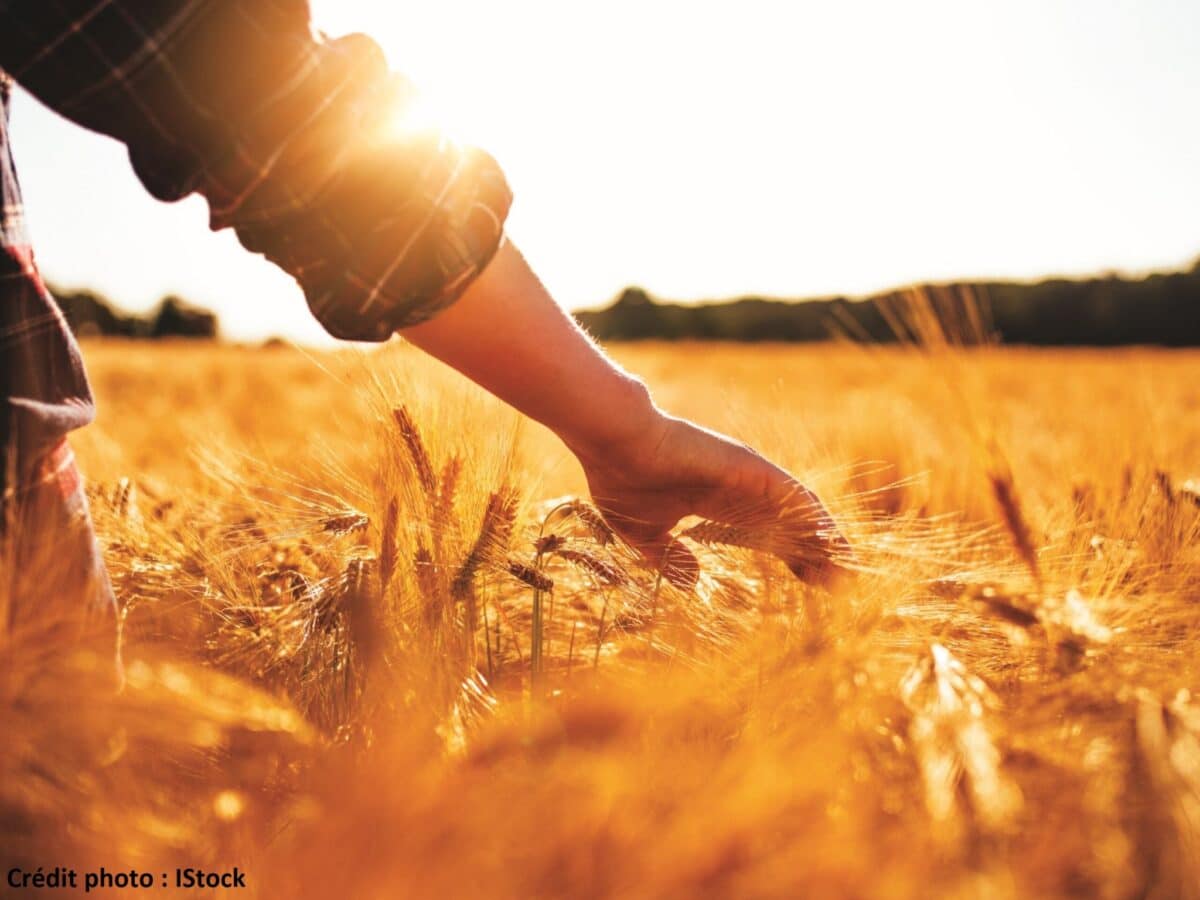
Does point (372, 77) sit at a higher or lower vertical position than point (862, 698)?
higher

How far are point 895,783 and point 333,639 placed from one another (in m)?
0.45

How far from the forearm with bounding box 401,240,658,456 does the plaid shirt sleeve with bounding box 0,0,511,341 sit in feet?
0.10

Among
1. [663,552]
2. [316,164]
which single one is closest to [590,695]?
→ [663,552]

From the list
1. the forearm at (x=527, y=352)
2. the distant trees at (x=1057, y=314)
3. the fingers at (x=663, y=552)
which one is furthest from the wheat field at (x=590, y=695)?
the distant trees at (x=1057, y=314)

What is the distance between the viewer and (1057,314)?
587 inches

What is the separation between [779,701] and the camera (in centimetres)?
59

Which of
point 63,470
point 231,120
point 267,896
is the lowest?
point 267,896

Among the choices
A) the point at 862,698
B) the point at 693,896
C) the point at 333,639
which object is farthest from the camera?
the point at 333,639

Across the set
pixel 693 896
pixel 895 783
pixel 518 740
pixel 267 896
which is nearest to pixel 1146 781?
pixel 895 783

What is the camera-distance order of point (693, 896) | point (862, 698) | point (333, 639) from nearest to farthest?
point (693, 896) → point (862, 698) → point (333, 639)

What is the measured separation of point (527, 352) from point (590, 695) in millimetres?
270

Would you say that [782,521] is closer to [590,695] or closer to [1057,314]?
[590,695]

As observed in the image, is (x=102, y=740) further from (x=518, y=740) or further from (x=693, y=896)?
(x=693, y=896)

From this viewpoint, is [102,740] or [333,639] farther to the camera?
[333,639]
